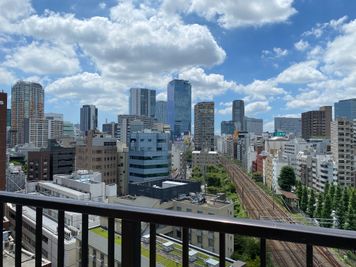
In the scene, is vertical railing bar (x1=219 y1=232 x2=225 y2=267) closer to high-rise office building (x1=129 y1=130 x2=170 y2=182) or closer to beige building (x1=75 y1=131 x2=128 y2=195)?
high-rise office building (x1=129 y1=130 x2=170 y2=182)

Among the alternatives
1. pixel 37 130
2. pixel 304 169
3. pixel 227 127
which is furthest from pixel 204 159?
pixel 227 127

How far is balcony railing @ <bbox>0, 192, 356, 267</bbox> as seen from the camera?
2.12ft

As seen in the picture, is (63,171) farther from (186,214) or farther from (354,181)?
(186,214)

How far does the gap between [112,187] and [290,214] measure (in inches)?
381

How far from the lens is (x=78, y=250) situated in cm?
102

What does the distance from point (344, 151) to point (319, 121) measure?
2743 centimetres

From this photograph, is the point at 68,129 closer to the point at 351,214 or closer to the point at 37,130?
the point at 37,130

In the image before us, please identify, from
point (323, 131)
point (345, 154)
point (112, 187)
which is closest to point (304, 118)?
point (323, 131)

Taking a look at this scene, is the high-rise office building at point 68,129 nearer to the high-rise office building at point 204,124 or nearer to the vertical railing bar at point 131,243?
the high-rise office building at point 204,124

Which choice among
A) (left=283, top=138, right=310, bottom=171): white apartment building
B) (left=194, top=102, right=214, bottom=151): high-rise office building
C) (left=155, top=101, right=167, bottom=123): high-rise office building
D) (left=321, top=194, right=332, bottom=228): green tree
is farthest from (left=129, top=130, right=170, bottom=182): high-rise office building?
(left=155, top=101, right=167, bottom=123): high-rise office building

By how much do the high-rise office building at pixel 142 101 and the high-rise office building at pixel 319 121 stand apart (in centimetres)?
3422

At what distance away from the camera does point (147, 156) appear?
67.9 ft

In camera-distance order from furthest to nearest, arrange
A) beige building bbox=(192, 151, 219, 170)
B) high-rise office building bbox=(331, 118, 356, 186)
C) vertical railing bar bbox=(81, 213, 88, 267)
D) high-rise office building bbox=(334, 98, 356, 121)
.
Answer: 1. high-rise office building bbox=(334, 98, 356, 121)
2. beige building bbox=(192, 151, 219, 170)
3. high-rise office building bbox=(331, 118, 356, 186)
4. vertical railing bar bbox=(81, 213, 88, 267)

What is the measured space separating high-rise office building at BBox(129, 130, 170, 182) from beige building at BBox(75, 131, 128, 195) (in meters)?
1.34
